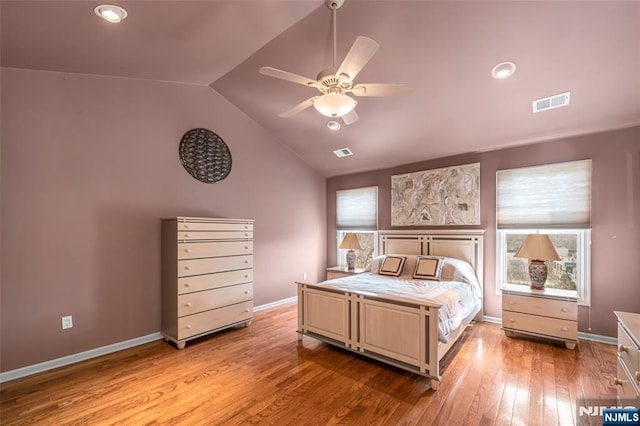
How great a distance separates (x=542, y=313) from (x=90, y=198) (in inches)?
200

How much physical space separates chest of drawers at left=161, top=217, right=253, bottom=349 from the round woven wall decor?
795 millimetres

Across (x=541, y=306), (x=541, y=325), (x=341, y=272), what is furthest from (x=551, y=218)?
(x=341, y=272)

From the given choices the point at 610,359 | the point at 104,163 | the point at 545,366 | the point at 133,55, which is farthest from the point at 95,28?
the point at 610,359

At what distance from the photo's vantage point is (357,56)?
1735 mm

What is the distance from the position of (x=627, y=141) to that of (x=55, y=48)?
570 centimetres

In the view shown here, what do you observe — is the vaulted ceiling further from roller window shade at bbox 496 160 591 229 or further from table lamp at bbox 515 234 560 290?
table lamp at bbox 515 234 560 290

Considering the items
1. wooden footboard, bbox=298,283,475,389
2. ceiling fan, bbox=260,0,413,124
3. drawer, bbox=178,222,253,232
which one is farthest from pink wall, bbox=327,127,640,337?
drawer, bbox=178,222,253,232

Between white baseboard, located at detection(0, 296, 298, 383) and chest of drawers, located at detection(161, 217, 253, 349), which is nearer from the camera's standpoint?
white baseboard, located at detection(0, 296, 298, 383)

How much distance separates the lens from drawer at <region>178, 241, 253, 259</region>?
3.12 metres

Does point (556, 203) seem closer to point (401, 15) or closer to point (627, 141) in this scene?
point (627, 141)

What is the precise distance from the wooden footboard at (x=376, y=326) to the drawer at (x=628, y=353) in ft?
3.58

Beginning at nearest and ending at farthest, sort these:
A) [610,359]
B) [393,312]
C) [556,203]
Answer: [393,312] → [610,359] → [556,203]

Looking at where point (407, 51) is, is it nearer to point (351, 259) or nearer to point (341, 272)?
point (351, 259)

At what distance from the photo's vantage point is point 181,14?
217 cm
